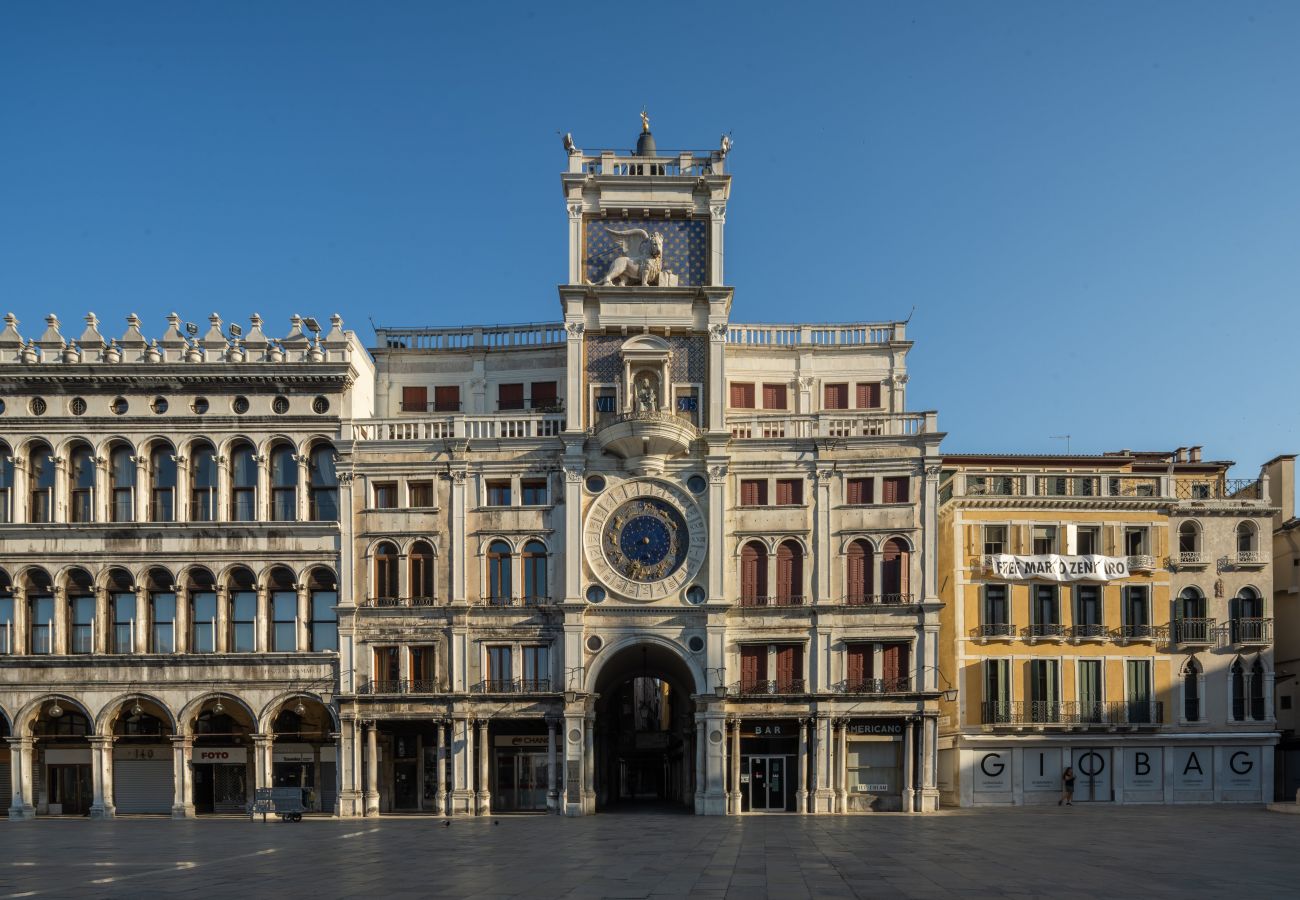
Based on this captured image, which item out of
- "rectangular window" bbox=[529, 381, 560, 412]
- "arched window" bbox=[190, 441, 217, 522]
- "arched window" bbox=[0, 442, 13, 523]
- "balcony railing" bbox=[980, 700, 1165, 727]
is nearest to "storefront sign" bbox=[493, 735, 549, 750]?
"rectangular window" bbox=[529, 381, 560, 412]

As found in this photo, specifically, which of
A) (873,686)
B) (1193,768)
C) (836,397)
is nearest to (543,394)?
(836,397)

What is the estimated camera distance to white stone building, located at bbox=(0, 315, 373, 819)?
61438mm

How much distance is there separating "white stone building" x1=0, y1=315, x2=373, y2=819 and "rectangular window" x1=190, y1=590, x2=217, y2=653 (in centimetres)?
9

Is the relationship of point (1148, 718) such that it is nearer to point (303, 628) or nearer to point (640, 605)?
point (640, 605)

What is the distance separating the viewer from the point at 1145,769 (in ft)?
213

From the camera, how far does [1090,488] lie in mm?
66938

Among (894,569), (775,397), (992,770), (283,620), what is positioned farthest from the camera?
(775,397)

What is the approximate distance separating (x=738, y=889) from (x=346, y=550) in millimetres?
37212

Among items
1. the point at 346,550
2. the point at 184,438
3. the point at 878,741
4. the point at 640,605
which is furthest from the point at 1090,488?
the point at 184,438

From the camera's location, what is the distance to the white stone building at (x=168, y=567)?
202 ft

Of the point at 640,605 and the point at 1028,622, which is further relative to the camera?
the point at 1028,622

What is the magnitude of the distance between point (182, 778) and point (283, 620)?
8199mm

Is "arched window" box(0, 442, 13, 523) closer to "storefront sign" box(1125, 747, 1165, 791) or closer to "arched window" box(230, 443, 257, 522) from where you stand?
"arched window" box(230, 443, 257, 522)

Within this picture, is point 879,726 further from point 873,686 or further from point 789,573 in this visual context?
point 789,573
